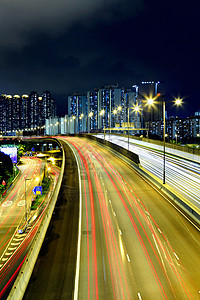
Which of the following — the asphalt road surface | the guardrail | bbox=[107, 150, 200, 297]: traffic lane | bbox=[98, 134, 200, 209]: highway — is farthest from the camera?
bbox=[98, 134, 200, 209]: highway

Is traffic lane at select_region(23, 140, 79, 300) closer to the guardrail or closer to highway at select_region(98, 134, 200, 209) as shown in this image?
the guardrail

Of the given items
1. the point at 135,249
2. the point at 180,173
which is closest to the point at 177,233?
the point at 135,249

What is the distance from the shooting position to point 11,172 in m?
62.8

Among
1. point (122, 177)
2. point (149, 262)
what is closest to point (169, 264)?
point (149, 262)

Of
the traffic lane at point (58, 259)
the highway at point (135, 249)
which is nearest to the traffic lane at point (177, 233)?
the highway at point (135, 249)

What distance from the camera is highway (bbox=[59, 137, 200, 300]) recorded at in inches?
436

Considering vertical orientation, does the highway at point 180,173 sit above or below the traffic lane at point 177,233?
above

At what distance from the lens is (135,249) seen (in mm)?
14602

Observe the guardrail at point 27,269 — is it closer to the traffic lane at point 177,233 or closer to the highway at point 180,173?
the traffic lane at point 177,233

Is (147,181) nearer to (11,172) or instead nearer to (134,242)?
(134,242)

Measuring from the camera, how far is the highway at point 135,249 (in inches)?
436

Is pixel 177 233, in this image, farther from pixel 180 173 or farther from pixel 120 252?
pixel 180 173

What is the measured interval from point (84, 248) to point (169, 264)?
210 inches

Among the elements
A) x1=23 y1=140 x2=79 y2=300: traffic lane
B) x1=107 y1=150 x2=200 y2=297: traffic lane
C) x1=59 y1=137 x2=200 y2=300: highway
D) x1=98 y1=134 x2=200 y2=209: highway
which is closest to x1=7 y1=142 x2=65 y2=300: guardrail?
x1=23 y1=140 x2=79 y2=300: traffic lane
